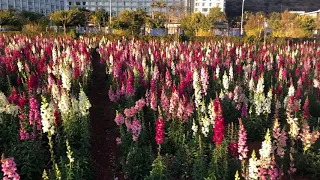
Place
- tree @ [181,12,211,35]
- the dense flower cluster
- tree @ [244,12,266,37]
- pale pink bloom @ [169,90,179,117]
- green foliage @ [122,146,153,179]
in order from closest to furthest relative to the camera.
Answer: the dense flower cluster < green foliage @ [122,146,153,179] < pale pink bloom @ [169,90,179,117] < tree @ [244,12,266,37] < tree @ [181,12,211,35]

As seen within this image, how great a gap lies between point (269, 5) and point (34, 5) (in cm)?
11939

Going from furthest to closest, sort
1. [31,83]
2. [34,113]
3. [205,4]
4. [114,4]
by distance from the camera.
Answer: [114,4], [205,4], [31,83], [34,113]

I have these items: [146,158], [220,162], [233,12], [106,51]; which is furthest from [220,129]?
[233,12]

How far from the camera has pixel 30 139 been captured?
24.8 ft

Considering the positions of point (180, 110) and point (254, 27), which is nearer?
point (180, 110)

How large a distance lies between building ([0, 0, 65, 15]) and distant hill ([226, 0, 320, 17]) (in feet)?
249

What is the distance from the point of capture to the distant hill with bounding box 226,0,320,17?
164 metres

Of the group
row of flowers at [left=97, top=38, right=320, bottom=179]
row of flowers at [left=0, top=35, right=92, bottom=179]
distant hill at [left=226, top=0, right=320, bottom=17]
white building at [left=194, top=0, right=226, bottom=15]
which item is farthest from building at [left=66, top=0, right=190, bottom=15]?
row of flowers at [left=0, top=35, right=92, bottom=179]

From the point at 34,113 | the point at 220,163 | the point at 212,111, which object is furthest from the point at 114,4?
the point at 220,163

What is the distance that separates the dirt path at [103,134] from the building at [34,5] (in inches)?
3318

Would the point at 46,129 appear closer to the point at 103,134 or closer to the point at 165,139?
the point at 165,139

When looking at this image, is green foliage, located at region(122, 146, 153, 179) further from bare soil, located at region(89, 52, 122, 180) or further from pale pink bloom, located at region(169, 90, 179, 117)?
pale pink bloom, located at region(169, 90, 179, 117)

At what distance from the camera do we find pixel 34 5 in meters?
106

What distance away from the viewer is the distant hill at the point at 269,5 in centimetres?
16357
